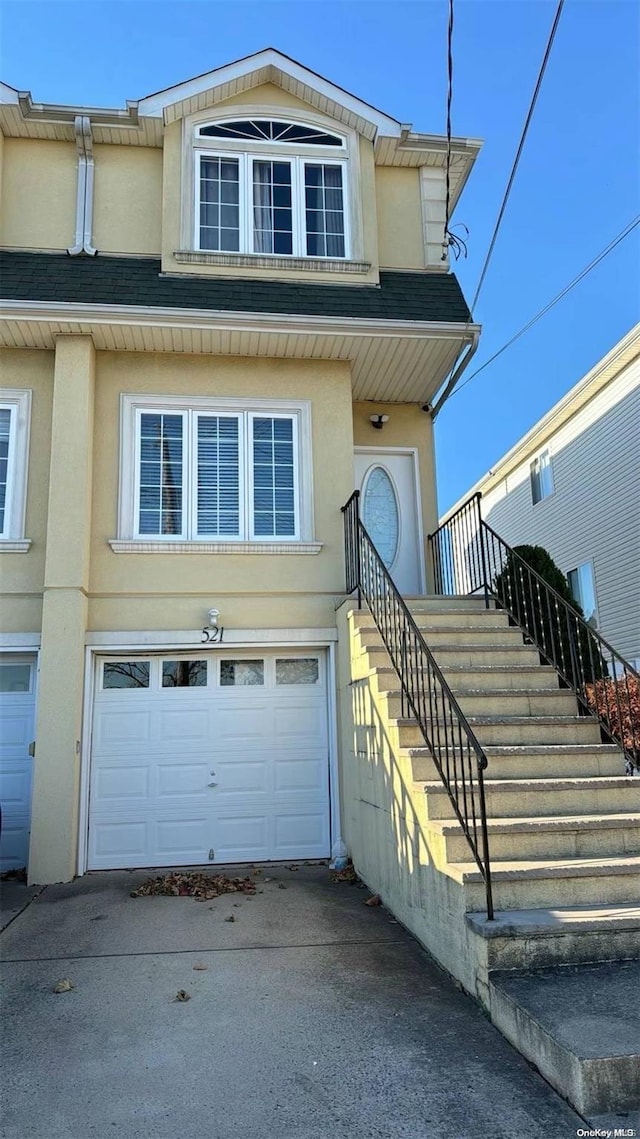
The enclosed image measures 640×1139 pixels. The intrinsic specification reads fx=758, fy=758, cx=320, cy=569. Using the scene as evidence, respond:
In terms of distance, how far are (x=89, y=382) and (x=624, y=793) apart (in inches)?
260

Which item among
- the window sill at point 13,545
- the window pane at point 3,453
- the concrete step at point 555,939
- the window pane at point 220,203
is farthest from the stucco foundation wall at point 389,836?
the window pane at point 220,203

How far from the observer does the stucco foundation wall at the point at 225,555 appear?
323 inches

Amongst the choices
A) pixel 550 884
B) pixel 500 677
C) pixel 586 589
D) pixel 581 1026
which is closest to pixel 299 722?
pixel 500 677

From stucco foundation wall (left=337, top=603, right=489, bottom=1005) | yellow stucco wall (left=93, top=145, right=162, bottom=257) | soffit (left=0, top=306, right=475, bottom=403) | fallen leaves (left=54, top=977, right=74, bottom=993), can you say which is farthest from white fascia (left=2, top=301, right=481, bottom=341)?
fallen leaves (left=54, top=977, right=74, bottom=993)

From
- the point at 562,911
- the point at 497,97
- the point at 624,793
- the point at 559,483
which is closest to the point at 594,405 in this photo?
the point at 559,483

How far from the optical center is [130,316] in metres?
8.12

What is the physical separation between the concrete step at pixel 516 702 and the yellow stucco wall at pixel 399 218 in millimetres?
5566

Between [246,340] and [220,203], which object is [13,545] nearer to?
[246,340]

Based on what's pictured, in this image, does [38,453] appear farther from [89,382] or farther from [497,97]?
[497,97]

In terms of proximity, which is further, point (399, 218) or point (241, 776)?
point (399, 218)

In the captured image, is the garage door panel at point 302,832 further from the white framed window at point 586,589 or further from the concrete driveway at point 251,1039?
the white framed window at point 586,589

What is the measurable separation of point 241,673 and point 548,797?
13.1 ft

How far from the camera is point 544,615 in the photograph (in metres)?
7.86

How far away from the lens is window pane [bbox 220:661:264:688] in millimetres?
8383
